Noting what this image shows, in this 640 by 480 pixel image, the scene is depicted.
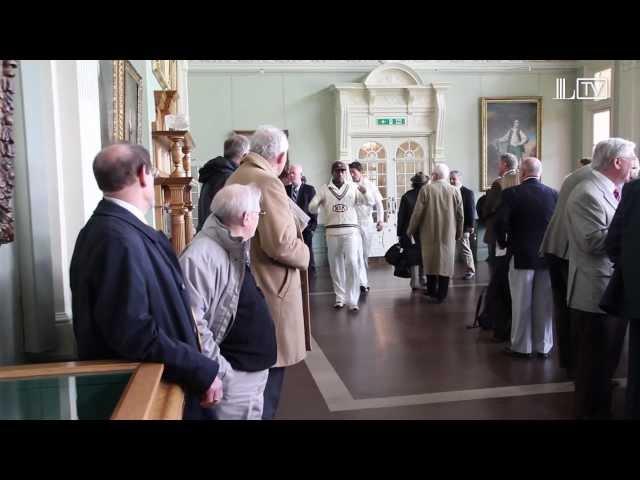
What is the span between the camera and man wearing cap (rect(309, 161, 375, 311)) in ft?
24.2

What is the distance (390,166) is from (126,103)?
376 inches

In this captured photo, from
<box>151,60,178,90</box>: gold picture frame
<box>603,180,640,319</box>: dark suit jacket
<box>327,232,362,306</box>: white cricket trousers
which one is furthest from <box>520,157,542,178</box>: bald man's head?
<box>151,60,178,90</box>: gold picture frame

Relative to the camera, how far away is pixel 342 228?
7422 millimetres

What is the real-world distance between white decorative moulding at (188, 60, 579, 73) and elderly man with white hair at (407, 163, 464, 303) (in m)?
5.05

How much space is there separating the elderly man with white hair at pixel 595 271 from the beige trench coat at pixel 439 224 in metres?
3.78

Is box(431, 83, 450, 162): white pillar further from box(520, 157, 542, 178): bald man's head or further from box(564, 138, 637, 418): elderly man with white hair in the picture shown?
box(564, 138, 637, 418): elderly man with white hair

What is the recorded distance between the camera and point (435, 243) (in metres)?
7.66

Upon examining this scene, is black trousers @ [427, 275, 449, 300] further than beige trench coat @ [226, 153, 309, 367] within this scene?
Yes

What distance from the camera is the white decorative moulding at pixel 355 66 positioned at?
40.4 feet

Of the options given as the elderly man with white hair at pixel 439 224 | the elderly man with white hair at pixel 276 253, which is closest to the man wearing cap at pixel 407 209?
the elderly man with white hair at pixel 439 224

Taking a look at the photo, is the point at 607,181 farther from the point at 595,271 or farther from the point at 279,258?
the point at 279,258

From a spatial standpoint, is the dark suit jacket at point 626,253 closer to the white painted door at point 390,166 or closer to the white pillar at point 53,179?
the white pillar at point 53,179

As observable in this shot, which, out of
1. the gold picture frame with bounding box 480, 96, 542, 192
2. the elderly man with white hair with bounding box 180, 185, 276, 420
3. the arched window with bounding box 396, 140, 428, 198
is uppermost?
the gold picture frame with bounding box 480, 96, 542, 192
